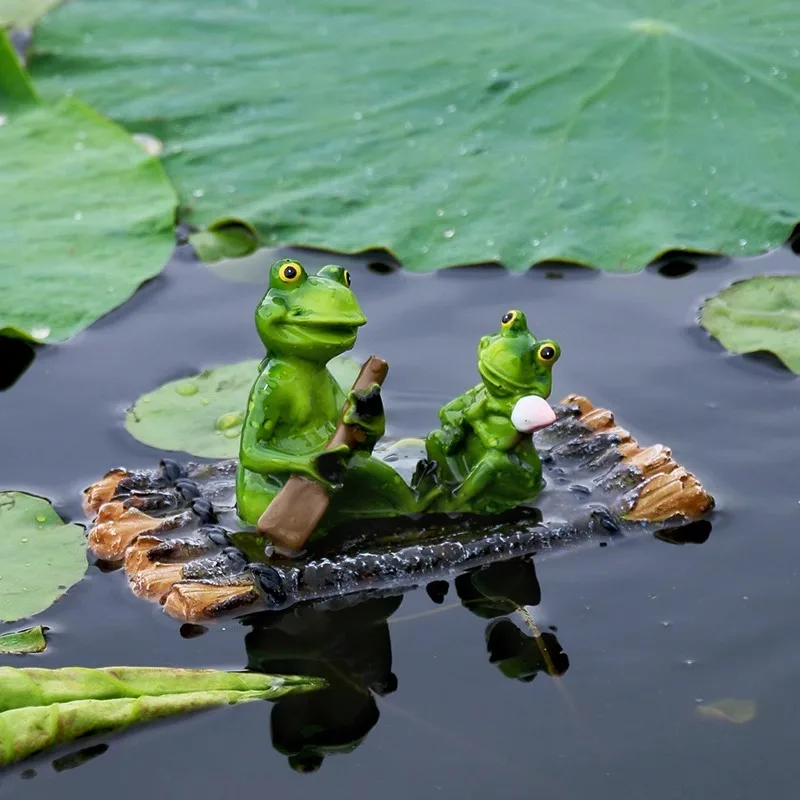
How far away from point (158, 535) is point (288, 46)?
3.10m

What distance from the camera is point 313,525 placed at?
A: 344cm

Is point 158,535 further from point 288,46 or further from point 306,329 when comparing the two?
point 288,46

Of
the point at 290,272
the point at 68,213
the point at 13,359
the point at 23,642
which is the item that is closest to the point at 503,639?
the point at 290,272

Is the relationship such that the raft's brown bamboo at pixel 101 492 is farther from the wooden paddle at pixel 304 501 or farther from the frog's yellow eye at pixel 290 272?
the frog's yellow eye at pixel 290 272

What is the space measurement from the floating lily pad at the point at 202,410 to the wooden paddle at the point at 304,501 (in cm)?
61

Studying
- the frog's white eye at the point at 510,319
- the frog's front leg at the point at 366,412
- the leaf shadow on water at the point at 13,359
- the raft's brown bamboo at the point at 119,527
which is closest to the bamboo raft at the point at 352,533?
the raft's brown bamboo at the point at 119,527

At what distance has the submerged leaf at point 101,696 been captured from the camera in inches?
117

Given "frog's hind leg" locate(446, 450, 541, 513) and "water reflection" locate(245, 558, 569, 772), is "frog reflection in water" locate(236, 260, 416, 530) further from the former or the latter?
"water reflection" locate(245, 558, 569, 772)

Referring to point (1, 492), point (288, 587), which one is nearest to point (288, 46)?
point (1, 492)

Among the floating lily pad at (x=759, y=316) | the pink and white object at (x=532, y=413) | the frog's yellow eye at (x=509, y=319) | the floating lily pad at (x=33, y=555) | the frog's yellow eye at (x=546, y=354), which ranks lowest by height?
the floating lily pad at (x=759, y=316)

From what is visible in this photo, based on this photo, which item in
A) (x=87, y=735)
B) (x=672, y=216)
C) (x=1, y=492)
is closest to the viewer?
(x=87, y=735)

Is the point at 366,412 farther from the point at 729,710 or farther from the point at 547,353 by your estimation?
the point at 729,710

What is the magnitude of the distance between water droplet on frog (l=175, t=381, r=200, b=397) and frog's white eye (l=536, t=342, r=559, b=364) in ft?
4.33

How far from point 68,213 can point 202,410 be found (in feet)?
4.60
